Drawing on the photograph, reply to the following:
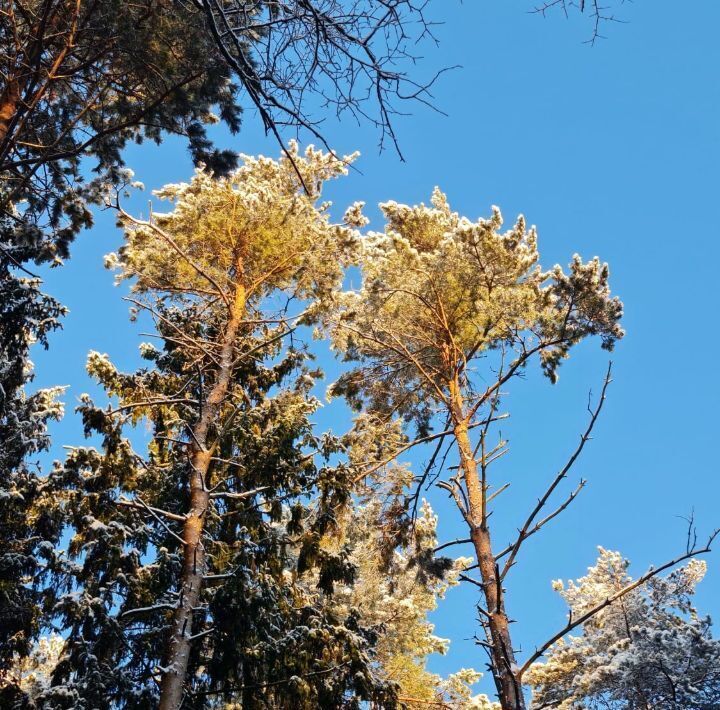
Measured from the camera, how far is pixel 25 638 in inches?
377

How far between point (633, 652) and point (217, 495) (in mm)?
12585

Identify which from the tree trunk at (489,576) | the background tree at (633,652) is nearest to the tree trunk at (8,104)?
the tree trunk at (489,576)

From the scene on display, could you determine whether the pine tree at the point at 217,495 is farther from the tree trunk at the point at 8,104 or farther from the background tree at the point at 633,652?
the background tree at the point at 633,652

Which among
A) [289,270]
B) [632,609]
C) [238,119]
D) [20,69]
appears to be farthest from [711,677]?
[20,69]

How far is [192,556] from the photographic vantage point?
7543 mm

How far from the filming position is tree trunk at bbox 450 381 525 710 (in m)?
4.27

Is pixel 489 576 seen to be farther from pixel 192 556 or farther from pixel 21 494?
pixel 21 494

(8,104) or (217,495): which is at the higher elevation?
(8,104)

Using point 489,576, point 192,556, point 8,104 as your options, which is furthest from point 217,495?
point 8,104

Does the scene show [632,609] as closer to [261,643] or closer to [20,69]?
[261,643]

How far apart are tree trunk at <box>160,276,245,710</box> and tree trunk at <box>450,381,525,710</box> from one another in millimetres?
3209

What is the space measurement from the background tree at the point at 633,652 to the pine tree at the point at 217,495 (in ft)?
18.8

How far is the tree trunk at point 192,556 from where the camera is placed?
21.5 feet

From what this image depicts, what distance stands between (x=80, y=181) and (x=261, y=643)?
21.0ft
